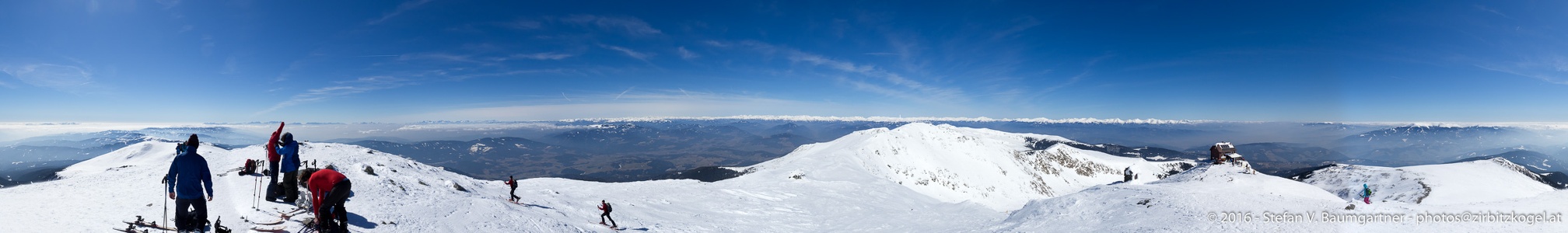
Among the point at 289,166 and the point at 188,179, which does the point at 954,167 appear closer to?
the point at 289,166

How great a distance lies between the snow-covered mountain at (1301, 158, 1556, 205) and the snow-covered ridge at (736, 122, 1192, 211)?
92.3 feet

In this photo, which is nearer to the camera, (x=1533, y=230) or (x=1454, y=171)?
(x=1533, y=230)

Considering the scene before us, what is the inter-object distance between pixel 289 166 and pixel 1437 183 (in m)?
75.6

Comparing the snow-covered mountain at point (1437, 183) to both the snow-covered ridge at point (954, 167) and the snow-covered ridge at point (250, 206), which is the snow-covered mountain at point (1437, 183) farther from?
the snow-covered ridge at point (250, 206)

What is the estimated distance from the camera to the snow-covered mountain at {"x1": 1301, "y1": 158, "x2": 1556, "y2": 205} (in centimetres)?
3972

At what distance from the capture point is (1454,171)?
157 ft

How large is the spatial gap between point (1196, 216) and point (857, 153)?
68.9 m

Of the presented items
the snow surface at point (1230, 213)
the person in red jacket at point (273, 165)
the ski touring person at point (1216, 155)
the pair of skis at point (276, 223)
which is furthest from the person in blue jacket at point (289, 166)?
the ski touring person at point (1216, 155)

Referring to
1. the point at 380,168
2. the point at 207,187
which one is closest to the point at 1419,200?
the point at 207,187

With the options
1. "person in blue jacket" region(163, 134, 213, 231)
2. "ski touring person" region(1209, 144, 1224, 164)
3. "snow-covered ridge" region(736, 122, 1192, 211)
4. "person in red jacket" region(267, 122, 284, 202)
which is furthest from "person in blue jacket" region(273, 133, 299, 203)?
"ski touring person" region(1209, 144, 1224, 164)

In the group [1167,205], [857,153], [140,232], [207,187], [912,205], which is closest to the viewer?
[207,187]

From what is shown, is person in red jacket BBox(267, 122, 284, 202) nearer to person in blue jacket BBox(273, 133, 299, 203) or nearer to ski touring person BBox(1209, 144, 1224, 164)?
person in blue jacket BBox(273, 133, 299, 203)

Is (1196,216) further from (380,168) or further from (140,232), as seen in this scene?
(380,168)

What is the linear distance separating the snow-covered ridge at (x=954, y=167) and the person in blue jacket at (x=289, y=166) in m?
38.4
